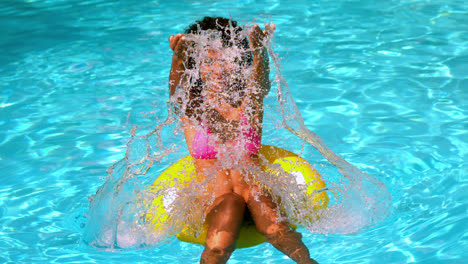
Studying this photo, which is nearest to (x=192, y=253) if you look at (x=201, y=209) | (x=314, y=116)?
(x=201, y=209)

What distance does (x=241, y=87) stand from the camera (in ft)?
10.2

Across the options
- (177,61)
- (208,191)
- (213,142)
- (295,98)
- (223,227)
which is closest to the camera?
(223,227)

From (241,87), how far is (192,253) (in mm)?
932

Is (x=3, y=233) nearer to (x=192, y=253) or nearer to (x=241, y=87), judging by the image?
(x=192, y=253)

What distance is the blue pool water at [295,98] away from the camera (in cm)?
318

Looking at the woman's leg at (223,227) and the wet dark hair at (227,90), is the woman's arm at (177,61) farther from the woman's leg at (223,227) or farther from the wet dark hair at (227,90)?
the woman's leg at (223,227)

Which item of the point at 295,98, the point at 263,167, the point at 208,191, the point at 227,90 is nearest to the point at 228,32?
the point at 227,90

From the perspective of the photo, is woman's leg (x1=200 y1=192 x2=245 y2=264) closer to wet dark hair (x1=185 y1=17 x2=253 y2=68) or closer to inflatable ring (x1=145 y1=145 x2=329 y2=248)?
inflatable ring (x1=145 y1=145 x2=329 y2=248)

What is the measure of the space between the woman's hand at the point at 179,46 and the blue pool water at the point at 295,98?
40.4 inches

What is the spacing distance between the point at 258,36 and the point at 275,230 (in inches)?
40.2

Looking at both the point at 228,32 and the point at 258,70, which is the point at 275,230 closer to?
the point at 258,70

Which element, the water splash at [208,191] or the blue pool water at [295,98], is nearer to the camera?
the water splash at [208,191]

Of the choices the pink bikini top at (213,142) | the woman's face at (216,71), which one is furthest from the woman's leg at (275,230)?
the woman's face at (216,71)

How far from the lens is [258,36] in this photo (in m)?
3.05
